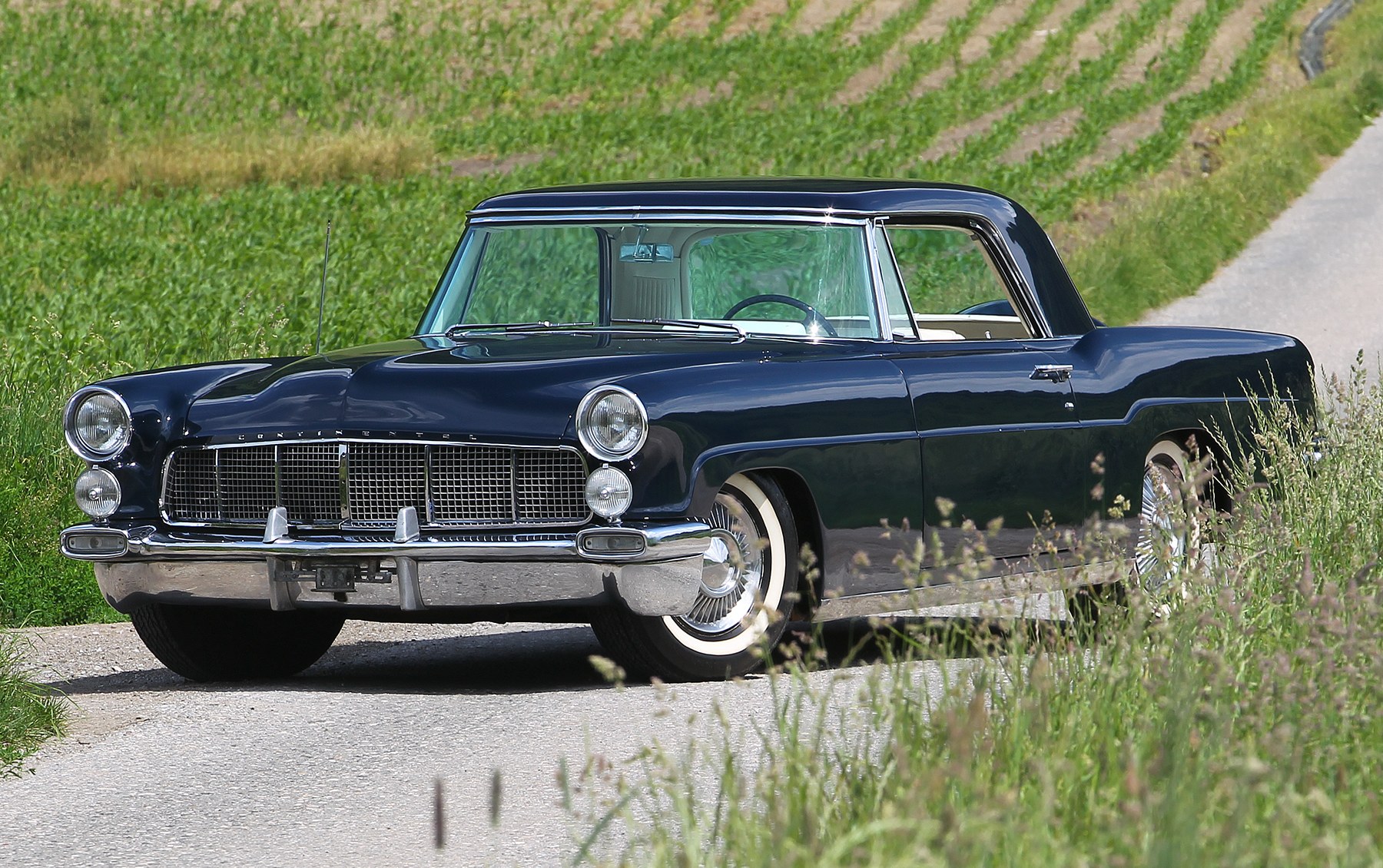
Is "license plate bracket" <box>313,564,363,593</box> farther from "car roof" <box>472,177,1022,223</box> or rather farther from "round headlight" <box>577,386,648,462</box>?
"car roof" <box>472,177,1022,223</box>

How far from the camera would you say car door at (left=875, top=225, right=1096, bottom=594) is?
292 inches

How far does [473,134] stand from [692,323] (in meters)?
27.8

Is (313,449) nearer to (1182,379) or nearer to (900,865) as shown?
(1182,379)

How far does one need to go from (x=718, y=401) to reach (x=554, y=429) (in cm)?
53

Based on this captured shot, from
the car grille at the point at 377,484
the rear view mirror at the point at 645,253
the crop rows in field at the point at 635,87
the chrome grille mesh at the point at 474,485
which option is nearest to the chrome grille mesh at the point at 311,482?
the car grille at the point at 377,484

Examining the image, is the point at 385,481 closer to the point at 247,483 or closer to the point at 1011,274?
the point at 247,483

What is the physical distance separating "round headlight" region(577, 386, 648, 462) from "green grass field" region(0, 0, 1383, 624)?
3.78 meters

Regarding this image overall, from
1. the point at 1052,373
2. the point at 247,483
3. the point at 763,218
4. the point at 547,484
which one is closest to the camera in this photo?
the point at 547,484

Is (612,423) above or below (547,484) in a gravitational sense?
above

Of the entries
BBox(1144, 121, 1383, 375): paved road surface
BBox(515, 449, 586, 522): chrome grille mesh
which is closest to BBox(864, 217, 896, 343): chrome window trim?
BBox(515, 449, 586, 522): chrome grille mesh

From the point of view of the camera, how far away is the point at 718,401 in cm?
675

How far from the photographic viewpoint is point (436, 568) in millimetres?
6648

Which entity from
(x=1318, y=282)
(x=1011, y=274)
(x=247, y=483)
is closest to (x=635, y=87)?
(x=1318, y=282)

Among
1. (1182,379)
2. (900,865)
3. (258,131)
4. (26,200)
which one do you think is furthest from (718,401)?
(258,131)
